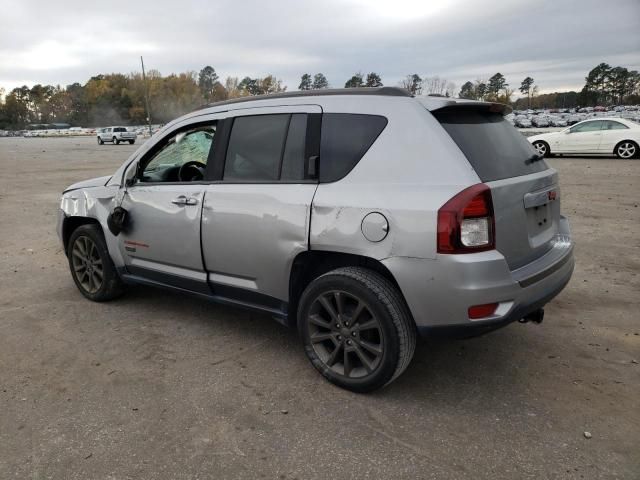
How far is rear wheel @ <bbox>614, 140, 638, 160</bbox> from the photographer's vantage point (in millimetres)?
16766

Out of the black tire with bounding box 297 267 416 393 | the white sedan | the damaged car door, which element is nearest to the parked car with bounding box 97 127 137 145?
the white sedan

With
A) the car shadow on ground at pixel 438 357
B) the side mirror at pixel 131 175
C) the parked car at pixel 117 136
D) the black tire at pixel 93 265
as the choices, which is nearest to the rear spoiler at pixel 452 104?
the car shadow on ground at pixel 438 357

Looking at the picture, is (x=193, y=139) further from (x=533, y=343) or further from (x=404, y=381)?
(x=533, y=343)

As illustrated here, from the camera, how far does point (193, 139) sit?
4.25 meters

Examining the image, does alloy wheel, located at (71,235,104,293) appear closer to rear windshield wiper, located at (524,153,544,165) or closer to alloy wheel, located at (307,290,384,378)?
alloy wheel, located at (307,290,384,378)

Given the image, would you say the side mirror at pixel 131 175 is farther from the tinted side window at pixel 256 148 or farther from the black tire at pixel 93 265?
the tinted side window at pixel 256 148

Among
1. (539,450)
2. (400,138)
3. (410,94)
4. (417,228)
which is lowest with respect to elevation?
(539,450)

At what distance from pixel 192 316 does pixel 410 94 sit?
259 centimetres

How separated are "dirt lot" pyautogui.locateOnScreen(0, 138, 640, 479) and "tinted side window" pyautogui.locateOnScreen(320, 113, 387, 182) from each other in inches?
52.6

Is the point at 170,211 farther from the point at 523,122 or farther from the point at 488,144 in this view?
the point at 523,122

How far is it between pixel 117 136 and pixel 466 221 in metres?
45.6

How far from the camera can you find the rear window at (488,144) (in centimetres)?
286

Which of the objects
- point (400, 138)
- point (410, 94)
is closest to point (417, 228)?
point (400, 138)

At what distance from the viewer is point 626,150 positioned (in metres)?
16.9
